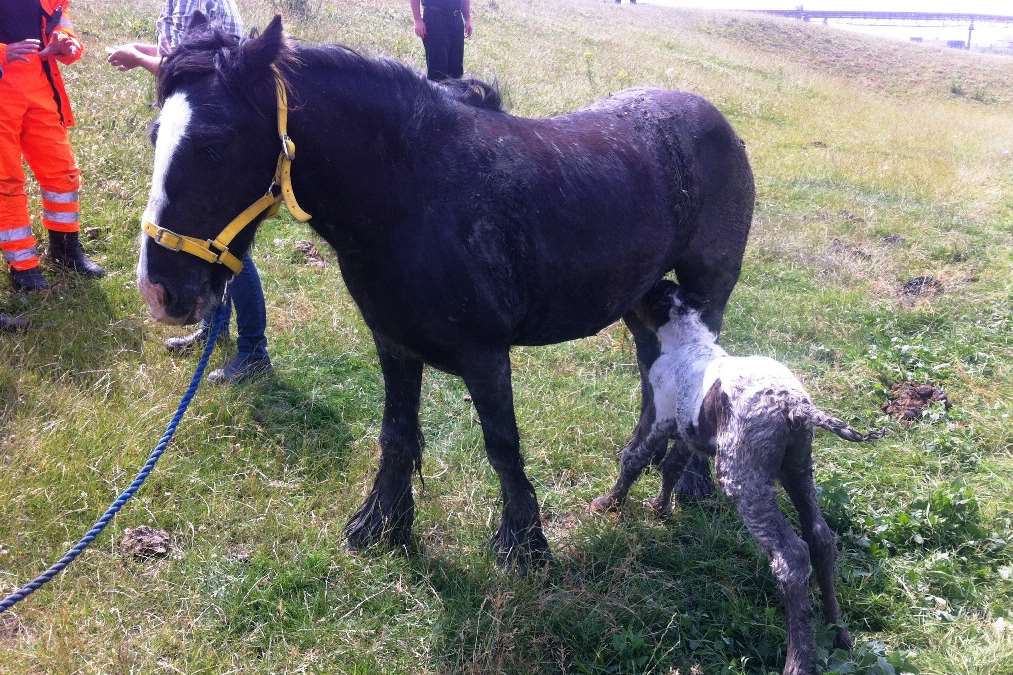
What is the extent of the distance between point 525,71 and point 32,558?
13.5 metres

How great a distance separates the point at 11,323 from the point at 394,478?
3.13 metres

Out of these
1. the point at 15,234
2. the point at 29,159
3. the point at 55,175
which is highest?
the point at 29,159

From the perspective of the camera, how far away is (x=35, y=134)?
522 centimetres

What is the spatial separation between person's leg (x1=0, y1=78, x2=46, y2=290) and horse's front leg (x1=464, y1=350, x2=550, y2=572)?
401cm

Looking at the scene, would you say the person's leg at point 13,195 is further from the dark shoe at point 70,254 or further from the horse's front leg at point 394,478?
the horse's front leg at point 394,478

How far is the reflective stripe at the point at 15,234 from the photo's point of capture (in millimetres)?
5055

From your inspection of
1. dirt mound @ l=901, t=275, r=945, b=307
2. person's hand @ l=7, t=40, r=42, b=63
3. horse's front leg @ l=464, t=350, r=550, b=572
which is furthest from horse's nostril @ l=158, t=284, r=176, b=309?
dirt mound @ l=901, t=275, r=945, b=307

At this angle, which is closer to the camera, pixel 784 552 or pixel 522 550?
pixel 784 552

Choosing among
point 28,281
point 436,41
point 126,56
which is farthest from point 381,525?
point 436,41

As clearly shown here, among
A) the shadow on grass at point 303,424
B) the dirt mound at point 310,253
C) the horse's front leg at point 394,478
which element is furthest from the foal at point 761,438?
the dirt mound at point 310,253

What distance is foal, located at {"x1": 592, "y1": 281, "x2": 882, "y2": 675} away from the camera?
2.83m

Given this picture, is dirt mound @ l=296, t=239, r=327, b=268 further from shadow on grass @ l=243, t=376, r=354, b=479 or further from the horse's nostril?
the horse's nostril

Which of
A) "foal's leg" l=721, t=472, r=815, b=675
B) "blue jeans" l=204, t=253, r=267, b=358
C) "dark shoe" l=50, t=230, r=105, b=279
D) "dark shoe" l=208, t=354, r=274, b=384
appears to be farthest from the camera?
"dark shoe" l=50, t=230, r=105, b=279

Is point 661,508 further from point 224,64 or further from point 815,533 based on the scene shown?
point 224,64
